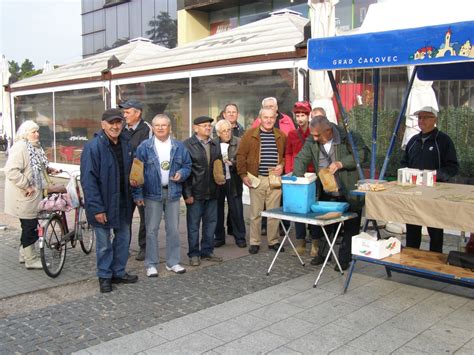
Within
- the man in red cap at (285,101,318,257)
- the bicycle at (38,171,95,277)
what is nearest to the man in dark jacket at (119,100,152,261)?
the bicycle at (38,171,95,277)

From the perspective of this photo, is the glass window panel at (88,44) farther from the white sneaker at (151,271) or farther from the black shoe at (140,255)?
the white sneaker at (151,271)

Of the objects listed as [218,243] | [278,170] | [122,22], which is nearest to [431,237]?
[278,170]

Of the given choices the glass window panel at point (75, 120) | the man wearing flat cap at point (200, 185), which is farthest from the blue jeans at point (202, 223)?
the glass window panel at point (75, 120)

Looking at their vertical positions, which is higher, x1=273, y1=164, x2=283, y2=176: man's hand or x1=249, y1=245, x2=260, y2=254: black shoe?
x1=273, y1=164, x2=283, y2=176: man's hand

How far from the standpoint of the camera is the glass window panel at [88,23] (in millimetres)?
32812

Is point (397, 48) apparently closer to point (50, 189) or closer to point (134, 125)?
point (134, 125)

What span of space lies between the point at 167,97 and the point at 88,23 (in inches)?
967

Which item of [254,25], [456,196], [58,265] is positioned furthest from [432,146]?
[254,25]

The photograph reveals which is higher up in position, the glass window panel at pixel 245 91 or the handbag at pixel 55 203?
the glass window panel at pixel 245 91

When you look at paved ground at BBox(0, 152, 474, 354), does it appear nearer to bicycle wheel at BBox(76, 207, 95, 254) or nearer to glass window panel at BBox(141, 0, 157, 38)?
bicycle wheel at BBox(76, 207, 95, 254)

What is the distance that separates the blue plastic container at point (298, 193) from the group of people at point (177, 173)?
1.12 ft

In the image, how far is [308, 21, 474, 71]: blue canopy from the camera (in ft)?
13.6

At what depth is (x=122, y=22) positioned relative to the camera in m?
30.2

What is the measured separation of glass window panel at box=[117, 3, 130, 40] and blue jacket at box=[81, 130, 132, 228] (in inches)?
1055
